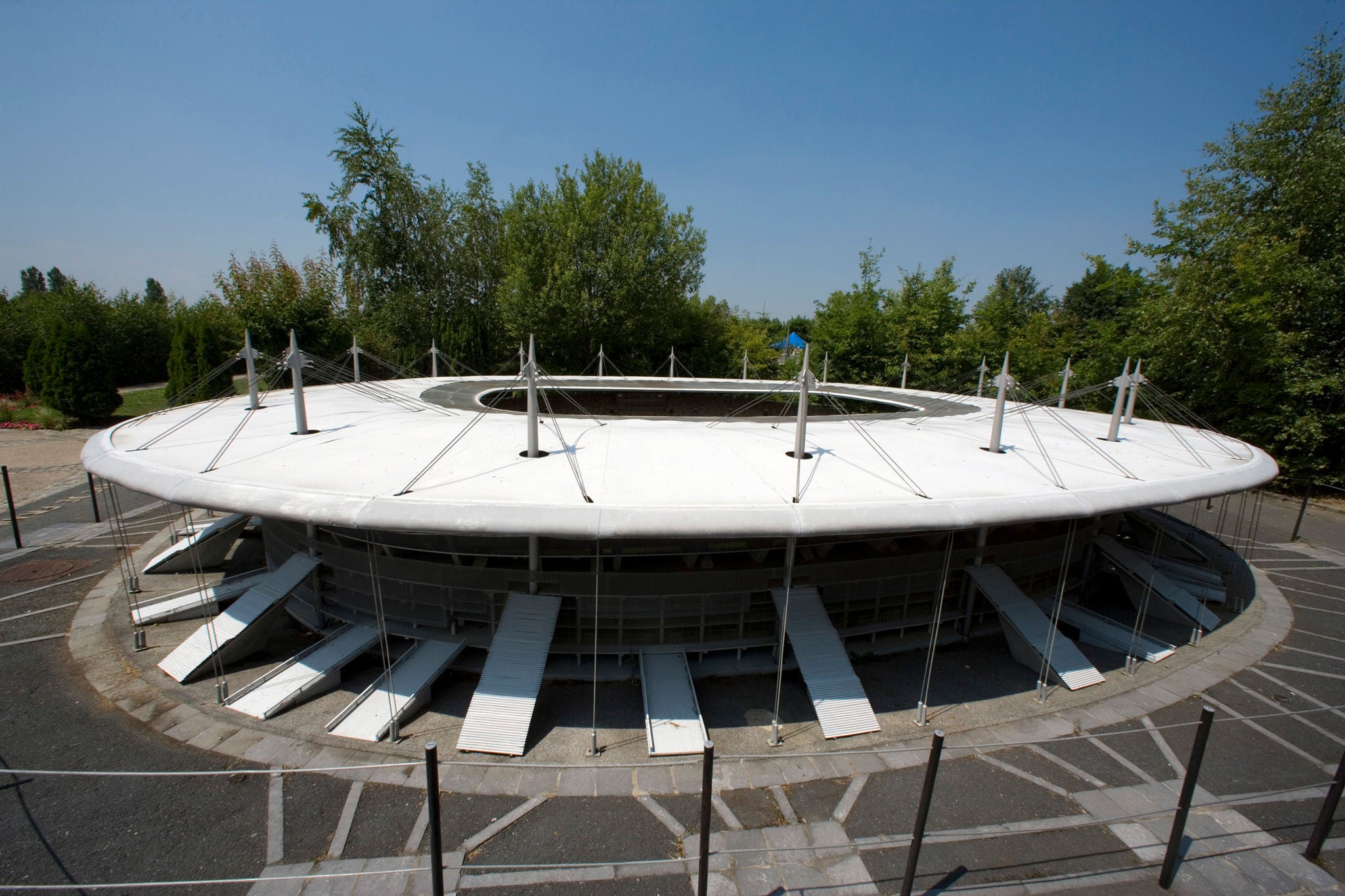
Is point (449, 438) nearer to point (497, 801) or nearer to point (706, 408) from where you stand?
point (497, 801)

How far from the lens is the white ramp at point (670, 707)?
25.1ft

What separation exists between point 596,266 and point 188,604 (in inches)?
886

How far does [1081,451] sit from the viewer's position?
37.4ft

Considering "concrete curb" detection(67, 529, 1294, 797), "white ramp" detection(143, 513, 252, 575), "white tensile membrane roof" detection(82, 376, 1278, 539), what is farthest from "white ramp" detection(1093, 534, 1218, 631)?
"white ramp" detection(143, 513, 252, 575)

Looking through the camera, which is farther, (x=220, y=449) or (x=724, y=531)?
(x=220, y=449)

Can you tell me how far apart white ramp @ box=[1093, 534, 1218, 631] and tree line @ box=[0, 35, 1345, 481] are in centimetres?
1713

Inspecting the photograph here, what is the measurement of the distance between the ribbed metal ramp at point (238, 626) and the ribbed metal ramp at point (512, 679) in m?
4.18

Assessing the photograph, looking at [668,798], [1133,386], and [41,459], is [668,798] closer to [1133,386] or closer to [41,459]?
[1133,386]

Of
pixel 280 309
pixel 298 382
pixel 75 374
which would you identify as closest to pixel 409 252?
pixel 280 309

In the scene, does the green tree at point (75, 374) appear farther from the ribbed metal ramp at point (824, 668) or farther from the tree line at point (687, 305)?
the ribbed metal ramp at point (824, 668)

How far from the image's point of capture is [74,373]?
27703mm

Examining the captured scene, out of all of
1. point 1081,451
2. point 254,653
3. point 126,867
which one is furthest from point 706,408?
point 126,867

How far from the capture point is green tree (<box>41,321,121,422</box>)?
90.1ft

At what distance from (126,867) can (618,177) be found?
3118cm
